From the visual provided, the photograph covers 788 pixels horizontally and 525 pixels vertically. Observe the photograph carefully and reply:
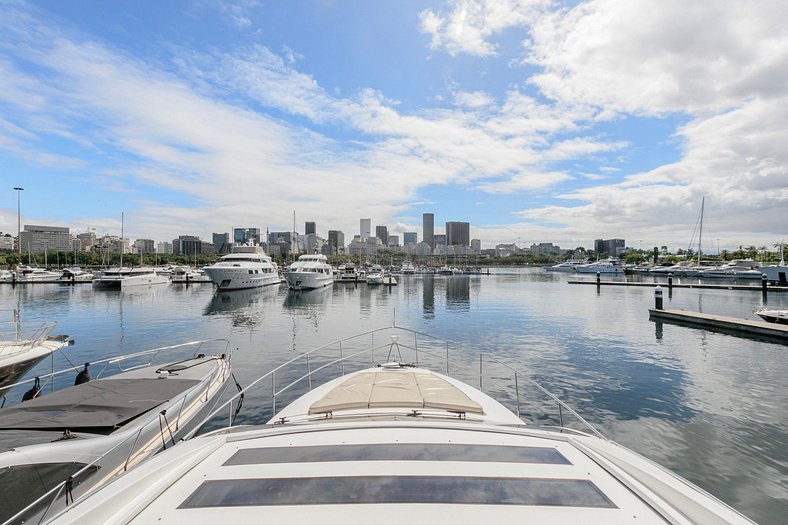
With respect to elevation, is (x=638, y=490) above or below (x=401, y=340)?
above

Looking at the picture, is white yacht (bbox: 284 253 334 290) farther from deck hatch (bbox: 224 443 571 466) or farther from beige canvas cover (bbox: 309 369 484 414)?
deck hatch (bbox: 224 443 571 466)

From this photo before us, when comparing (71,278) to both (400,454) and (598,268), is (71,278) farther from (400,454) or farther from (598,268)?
(598,268)

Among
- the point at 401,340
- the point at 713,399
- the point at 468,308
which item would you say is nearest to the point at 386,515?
the point at 713,399

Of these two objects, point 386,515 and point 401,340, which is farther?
point 401,340

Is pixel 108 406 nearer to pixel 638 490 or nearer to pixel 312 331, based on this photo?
pixel 638 490

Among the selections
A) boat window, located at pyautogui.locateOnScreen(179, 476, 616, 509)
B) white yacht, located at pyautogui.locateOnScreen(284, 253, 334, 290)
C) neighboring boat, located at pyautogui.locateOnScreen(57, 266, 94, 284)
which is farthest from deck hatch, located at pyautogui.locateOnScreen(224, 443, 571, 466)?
neighboring boat, located at pyautogui.locateOnScreen(57, 266, 94, 284)

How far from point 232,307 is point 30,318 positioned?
1684 centimetres

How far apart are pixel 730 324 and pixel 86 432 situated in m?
34.1

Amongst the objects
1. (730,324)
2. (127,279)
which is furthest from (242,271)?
(730,324)

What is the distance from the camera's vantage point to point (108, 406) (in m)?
7.64

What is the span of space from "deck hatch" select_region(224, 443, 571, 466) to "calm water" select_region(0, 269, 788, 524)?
6.06 meters

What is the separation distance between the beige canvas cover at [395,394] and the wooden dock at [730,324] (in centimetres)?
2612

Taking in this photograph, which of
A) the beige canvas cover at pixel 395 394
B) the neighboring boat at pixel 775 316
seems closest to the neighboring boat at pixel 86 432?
the beige canvas cover at pixel 395 394

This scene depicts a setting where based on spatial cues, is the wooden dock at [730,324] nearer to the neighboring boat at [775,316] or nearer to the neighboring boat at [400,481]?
the neighboring boat at [775,316]
